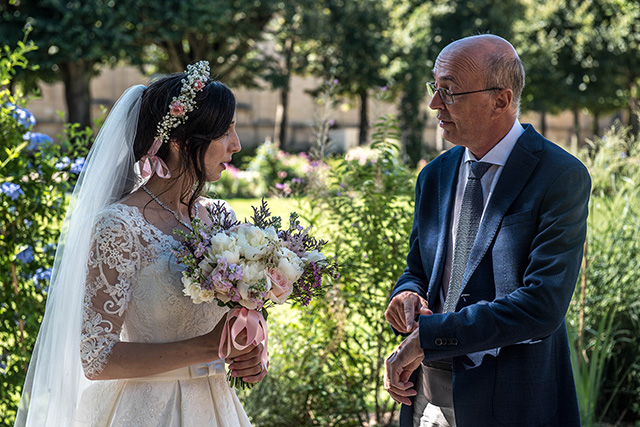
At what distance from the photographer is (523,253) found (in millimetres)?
2348

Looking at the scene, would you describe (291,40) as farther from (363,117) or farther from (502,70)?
(502,70)

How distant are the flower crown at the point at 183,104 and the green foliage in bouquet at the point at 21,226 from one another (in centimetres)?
174

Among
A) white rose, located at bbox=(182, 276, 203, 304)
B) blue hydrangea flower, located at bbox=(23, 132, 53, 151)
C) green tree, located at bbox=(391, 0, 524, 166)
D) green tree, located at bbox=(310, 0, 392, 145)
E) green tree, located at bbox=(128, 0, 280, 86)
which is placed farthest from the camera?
green tree, located at bbox=(310, 0, 392, 145)

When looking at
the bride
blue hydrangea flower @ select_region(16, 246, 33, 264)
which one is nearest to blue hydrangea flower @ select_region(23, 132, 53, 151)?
blue hydrangea flower @ select_region(16, 246, 33, 264)

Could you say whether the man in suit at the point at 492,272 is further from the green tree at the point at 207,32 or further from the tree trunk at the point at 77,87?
the tree trunk at the point at 77,87

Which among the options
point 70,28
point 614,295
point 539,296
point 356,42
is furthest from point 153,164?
point 356,42

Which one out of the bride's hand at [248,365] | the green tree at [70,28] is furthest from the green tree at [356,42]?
the bride's hand at [248,365]

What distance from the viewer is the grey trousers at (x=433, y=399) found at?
2.54 meters

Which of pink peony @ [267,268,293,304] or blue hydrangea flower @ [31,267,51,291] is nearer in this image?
pink peony @ [267,268,293,304]

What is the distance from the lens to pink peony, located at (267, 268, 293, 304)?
2242mm

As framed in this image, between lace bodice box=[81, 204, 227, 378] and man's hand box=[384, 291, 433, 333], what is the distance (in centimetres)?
73

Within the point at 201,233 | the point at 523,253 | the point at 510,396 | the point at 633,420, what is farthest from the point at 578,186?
the point at 633,420

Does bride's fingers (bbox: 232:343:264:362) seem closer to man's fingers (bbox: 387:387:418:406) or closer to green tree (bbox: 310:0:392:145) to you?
man's fingers (bbox: 387:387:418:406)

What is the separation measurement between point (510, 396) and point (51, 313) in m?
1.77
